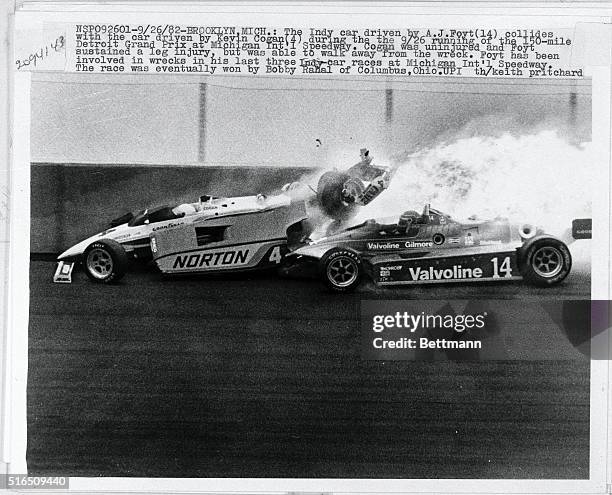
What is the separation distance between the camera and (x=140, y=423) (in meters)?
2.45

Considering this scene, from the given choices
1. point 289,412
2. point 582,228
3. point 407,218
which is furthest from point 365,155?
point 289,412

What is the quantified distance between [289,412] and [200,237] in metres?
0.54

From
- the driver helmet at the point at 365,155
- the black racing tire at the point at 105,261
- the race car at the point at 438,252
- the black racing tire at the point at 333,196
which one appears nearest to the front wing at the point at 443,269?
the race car at the point at 438,252

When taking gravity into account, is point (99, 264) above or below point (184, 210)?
below

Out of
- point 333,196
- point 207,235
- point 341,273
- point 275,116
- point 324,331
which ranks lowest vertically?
point 324,331

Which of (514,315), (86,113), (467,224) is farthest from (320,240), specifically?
(86,113)

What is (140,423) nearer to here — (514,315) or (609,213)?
(514,315)

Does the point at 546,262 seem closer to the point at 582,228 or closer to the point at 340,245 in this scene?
the point at 582,228

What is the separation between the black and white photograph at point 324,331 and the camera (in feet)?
8.02

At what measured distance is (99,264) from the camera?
2500mm

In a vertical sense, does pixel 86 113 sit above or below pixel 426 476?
above

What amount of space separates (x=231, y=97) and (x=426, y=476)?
116 cm

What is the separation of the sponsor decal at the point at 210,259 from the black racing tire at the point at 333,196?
0.25 meters

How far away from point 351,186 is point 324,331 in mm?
404
